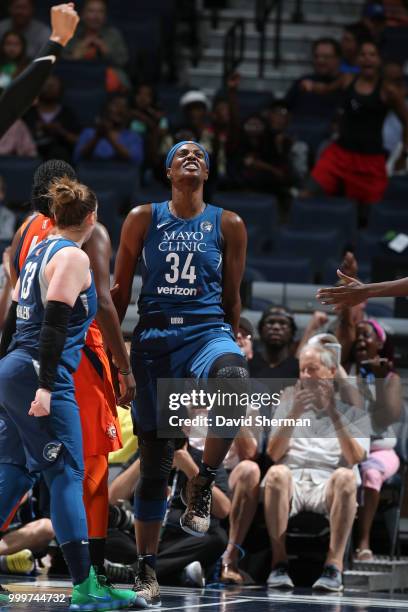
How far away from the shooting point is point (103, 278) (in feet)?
17.4

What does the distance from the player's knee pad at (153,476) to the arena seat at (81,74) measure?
7485 millimetres

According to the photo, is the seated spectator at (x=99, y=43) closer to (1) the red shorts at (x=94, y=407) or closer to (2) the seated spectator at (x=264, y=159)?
(2) the seated spectator at (x=264, y=159)

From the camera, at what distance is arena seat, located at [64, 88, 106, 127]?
40.3 ft

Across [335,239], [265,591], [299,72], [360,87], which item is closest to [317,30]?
[299,72]

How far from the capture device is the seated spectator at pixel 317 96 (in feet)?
39.9

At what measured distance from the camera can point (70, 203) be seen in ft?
16.3

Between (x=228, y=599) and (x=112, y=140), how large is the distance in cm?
655

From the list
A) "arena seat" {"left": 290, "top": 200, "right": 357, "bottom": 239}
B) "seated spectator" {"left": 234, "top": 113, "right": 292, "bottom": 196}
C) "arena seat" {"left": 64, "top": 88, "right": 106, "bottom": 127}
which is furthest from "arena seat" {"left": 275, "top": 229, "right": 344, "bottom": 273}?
"arena seat" {"left": 64, "top": 88, "right": 106, "bottom": 127}

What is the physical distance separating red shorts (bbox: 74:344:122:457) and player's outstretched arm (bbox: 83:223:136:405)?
0.09m

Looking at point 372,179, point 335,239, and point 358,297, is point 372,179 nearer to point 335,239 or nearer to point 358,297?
point 335,239

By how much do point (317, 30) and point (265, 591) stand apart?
8.65 metres

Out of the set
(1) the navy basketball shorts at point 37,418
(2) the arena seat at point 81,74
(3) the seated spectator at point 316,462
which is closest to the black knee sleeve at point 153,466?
(1) the navy basketball shorts at point 37,418

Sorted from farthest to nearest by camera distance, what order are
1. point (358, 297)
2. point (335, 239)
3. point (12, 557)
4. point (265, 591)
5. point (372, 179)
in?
point (372, 179) < point (335, 239) < point (12, 557) < point (265, 591) < point (358, 297)

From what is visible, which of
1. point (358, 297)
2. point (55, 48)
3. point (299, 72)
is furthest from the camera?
point (299, 72)
